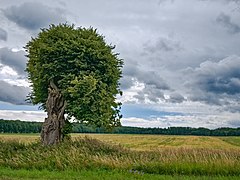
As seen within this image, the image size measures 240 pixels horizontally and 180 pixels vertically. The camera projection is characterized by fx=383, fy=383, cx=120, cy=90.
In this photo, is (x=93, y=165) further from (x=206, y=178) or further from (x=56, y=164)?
(x=206, y=178)

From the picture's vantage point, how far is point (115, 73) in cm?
2769

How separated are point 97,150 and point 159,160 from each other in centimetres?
503

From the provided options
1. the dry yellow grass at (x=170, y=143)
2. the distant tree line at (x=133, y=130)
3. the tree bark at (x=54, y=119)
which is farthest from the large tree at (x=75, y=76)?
the distant tree line at (x=133, y=130)

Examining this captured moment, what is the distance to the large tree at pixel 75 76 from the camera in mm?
25891

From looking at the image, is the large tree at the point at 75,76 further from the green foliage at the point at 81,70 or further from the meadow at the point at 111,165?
the meadow at the point at 111,165

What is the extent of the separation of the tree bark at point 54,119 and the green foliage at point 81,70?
1.61 feet

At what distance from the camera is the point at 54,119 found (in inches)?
1037

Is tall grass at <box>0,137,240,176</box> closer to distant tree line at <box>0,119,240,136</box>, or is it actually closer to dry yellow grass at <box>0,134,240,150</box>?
dry yellow grass at <box>0,134,240,150</box>

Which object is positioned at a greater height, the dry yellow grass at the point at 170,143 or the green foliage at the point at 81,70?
the green foliage at the point at 81,70

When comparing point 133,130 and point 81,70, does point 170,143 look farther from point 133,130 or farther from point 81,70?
point 133,130

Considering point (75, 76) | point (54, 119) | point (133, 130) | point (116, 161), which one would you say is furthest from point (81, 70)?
point (133, 130)

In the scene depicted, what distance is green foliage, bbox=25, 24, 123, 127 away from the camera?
25.8 meters

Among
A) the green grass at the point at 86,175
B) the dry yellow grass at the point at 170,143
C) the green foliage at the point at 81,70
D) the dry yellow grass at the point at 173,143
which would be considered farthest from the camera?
the dry yellow grass at the point at 173,143

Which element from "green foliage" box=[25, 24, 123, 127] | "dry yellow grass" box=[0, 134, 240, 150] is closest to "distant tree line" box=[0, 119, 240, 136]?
"dry yellow grass" box=[0, 134, 240, 150]
